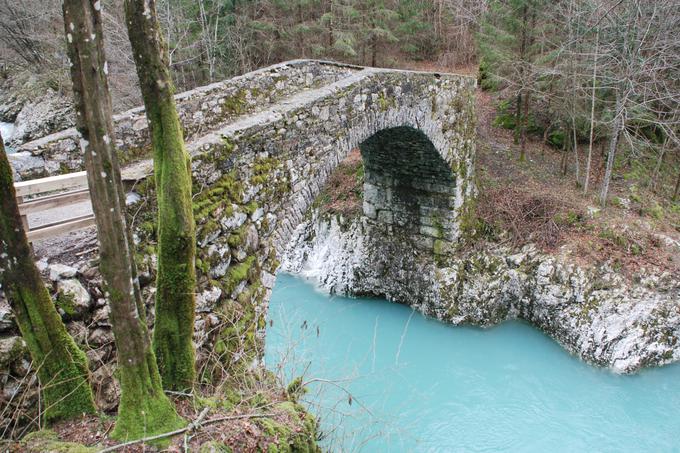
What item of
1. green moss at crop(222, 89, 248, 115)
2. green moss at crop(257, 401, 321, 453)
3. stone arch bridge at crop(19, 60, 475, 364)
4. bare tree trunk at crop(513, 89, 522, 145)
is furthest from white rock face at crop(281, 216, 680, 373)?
green moss at crop(257, 401, 321, 453)

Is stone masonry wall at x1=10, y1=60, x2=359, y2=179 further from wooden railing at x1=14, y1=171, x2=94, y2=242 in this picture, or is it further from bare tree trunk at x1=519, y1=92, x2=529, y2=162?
bare tree trunk at x1=519, y1=92, x2=529, y2=162

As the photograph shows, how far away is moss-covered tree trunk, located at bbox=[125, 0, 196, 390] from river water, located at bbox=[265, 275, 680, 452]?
9.50 ft

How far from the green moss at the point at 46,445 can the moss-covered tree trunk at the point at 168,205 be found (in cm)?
73

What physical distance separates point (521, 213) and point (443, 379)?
394 cm

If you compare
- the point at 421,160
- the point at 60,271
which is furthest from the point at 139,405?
the point at 421,160

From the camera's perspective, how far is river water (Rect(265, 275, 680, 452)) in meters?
6.93

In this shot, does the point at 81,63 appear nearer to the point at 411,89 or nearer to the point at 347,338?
the point at 411,89

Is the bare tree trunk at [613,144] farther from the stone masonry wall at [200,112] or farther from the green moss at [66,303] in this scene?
the green moss at [66,303]

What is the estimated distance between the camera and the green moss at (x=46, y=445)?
250 centimetres

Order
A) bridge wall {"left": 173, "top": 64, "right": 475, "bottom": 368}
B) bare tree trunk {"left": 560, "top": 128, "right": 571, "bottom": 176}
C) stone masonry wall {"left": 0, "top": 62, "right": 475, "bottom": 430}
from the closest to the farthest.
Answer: stone masonry wall {"left": 0, "top": 62, "right": 475, "bottom": 430}, bridge wall {"left": 173, "top": 64, "right": 475, "bottom": 368}, bare tree trunk {"left": 560, "top": 128, "right": 571, "bottom": 176}

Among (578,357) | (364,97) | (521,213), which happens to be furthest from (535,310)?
(364,97)

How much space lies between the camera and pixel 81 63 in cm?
222

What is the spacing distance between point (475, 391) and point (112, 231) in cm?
730

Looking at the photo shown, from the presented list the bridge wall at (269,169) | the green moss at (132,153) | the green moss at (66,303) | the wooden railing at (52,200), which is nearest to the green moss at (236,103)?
the bridge wall at (269,169)
